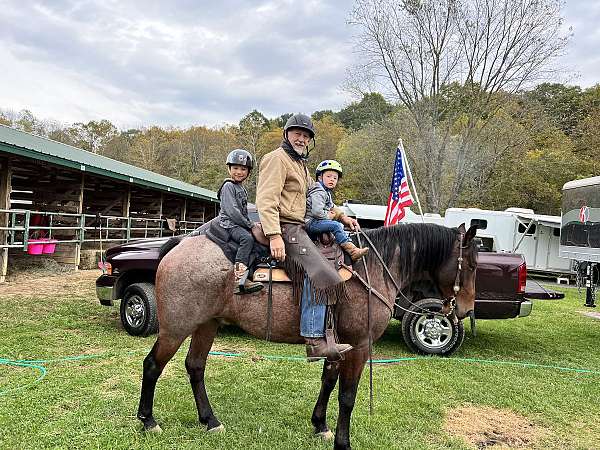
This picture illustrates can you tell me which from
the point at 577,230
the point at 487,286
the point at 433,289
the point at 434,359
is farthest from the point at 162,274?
the point at 577,230

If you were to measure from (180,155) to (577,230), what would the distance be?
42.3m

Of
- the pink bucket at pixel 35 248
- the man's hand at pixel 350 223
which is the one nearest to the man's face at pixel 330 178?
the man's hand at pixel 350 223

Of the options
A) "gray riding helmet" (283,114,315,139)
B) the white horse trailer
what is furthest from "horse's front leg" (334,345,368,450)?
the white horse trailer

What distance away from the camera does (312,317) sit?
346 centimetres

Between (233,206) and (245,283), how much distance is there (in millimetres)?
682

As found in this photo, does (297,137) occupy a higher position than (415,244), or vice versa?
(297,137)

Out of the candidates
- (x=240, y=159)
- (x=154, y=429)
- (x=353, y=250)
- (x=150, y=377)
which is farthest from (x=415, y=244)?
(x=154, y=429)

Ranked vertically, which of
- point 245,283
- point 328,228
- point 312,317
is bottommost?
point 312,317

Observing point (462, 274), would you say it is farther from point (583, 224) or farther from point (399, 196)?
point (583, 224)

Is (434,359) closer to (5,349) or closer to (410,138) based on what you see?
(5,349)

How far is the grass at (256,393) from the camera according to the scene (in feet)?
12.2

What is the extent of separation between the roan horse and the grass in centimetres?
29

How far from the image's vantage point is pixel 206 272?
3637 mm

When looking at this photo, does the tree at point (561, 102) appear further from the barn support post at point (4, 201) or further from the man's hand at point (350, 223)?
the barn support post at point (4, 201)
